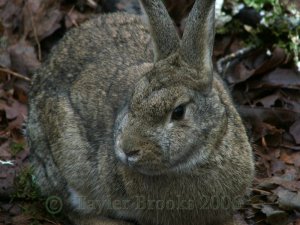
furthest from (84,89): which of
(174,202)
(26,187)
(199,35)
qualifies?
(199,35)

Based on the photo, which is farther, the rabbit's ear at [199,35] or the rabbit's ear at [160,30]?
the rabbit's ear at [160,30]

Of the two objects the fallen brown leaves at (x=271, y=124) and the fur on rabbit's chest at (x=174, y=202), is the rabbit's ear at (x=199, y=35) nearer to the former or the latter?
the fur on rabbit's chest at (x=174, y=202)

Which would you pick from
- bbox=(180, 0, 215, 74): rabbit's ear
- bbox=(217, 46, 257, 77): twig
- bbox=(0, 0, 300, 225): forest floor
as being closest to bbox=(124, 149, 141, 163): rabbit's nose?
bbox=(180, 0, 215, 74): rabbit's ear

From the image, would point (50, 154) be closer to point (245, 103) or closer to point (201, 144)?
point (201, 144)

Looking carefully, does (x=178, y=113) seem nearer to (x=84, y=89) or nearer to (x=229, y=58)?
(x=84, y=89)

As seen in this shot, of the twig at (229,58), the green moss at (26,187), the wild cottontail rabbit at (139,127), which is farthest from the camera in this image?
the twig at (229,58)

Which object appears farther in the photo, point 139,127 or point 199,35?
point 199,35

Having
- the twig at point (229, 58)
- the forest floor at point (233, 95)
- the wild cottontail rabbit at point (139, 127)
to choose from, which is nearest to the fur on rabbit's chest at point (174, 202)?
the wild cottontail rabbit at point (139, 127)
